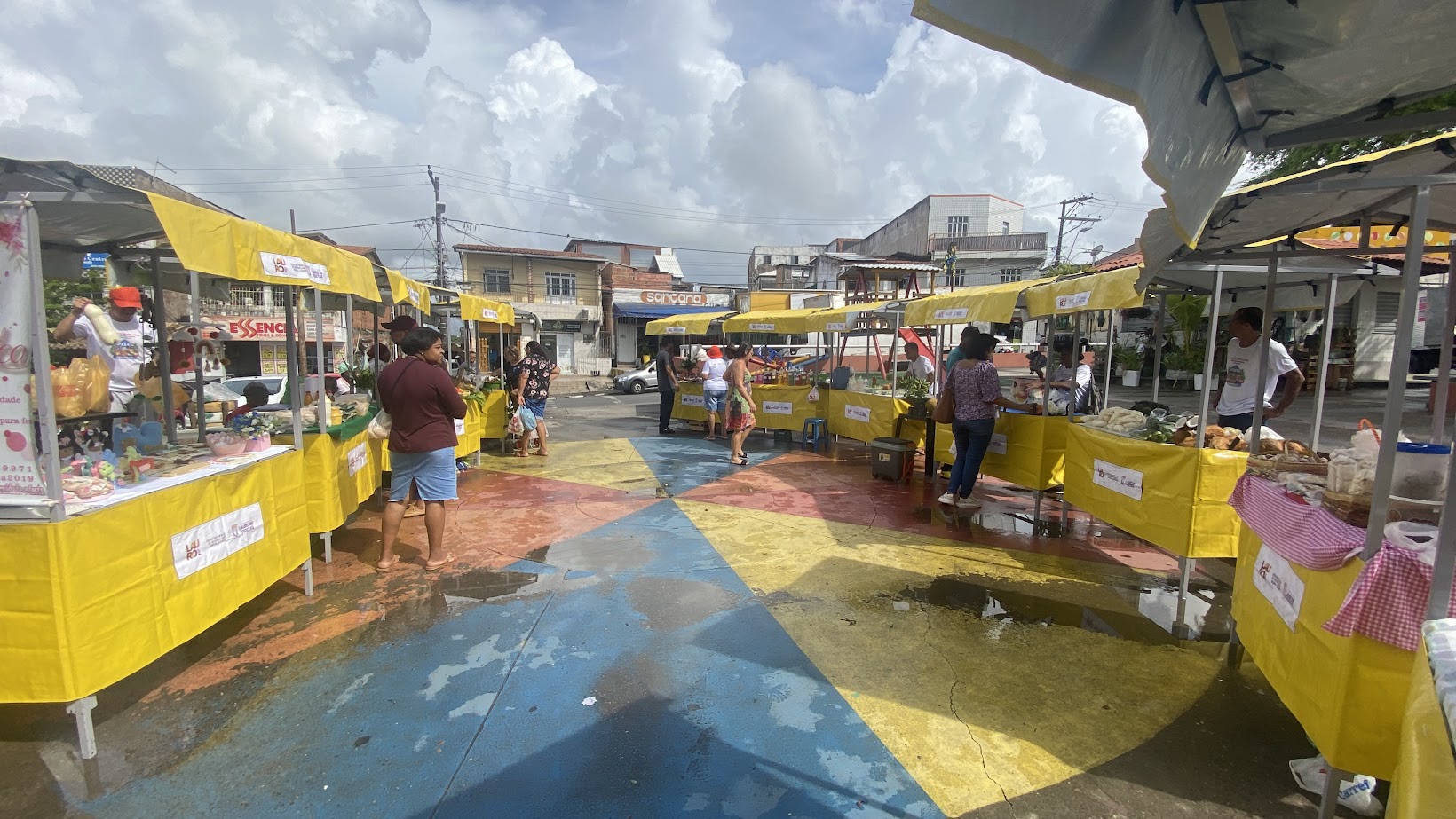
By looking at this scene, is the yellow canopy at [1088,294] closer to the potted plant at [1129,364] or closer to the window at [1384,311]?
the window at [1384,311]

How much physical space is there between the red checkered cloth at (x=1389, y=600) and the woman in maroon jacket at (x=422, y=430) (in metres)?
4.89

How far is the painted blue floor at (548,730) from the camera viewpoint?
100 inches

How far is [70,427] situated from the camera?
4074mm

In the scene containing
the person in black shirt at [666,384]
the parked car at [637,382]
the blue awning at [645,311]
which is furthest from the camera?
the blue awning at [645,311]

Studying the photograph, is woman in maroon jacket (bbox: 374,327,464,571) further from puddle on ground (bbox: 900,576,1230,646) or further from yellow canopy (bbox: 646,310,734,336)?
yellow canopy (bbox: 646,310,734,336)

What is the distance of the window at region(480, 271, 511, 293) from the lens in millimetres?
33156

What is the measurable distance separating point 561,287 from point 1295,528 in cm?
3393

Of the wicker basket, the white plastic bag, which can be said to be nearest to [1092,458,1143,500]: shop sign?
the wicker basket

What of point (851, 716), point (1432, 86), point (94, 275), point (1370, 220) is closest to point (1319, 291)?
point (1370, 220)

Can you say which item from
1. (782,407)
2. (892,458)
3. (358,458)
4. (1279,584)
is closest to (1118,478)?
(1279,584)

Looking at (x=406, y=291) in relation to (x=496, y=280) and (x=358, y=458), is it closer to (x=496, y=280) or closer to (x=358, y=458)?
(x=358, y=458)

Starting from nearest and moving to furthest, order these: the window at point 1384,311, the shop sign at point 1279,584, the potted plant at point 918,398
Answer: the shop sign at point 1279,584 < the potted plant at point 918,398 < the window at point 1384,311

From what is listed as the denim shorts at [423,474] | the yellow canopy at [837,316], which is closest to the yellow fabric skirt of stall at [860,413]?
the yellow canopy at [837,316]

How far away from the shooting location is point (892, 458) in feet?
26.5
